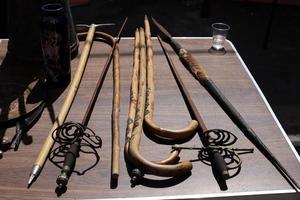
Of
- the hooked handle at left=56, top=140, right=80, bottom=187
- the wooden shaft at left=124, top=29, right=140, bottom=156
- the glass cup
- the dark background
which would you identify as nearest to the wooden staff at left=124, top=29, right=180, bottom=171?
the wooden shaft at left=124, top=29, right=140, bottom=156

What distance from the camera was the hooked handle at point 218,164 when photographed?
2.78 feet

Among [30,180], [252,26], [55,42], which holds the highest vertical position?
[55,42]

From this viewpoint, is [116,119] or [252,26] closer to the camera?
[116,119]

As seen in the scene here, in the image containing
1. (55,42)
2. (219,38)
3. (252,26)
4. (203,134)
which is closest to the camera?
(203,134)

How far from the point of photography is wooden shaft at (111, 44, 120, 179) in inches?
34.0

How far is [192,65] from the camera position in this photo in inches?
50.2

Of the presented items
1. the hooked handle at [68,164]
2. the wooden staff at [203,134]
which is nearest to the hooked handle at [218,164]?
the wooden staff at [203,134]

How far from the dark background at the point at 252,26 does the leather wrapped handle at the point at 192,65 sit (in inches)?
40.6

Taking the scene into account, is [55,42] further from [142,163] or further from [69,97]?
[142,163]

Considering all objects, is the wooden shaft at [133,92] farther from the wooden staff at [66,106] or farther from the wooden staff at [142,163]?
the wooden staff at [66,106]

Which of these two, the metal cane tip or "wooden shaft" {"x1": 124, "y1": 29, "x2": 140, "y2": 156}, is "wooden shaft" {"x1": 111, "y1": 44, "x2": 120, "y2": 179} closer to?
"wooden shaft" {"x1": 124, "y1": 29, "x2": 140, "y2": 156}

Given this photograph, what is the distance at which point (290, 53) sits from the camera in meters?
2.91

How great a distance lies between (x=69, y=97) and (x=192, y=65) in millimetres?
394

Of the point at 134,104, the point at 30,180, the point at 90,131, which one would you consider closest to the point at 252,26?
the point at 134,104
